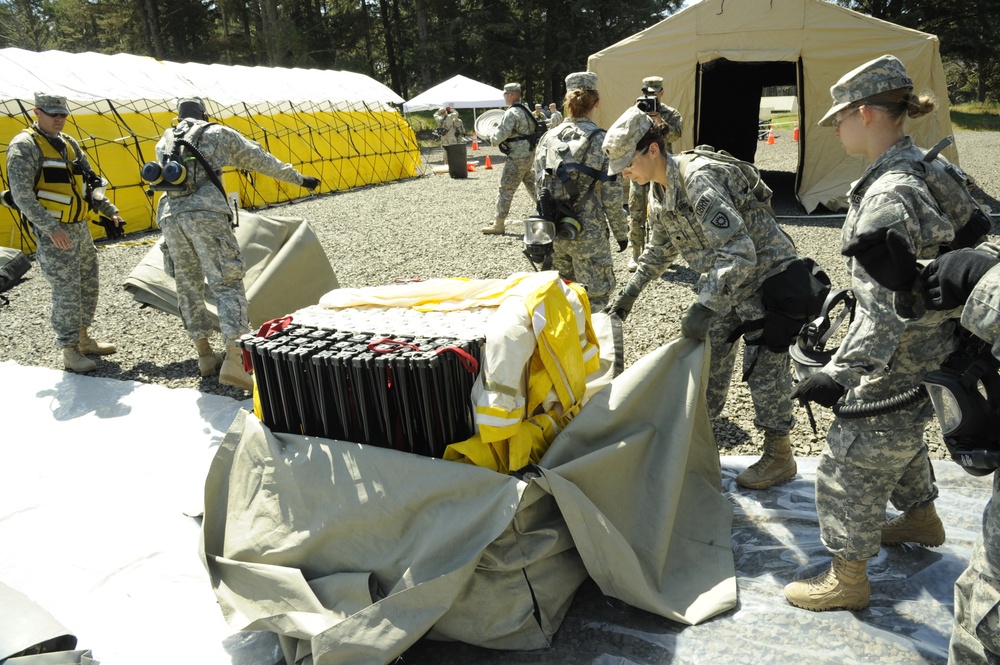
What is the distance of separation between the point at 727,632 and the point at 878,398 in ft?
3.34

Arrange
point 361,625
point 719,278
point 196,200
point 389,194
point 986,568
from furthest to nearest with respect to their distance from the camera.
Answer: point 389,194 → point 196,200 → point 719,278 → point 361,625 → point 986,568

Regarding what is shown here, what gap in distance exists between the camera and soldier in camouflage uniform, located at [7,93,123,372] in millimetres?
5395

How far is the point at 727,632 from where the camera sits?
256cm

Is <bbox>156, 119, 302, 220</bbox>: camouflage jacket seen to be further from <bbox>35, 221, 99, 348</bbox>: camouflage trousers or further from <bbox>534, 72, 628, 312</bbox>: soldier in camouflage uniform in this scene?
<bbox>534, 72, 628, 312</bbox>: soldier in camouflage uniform

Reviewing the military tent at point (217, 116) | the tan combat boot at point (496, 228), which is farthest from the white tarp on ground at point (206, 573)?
the military tent at point (217, 116)

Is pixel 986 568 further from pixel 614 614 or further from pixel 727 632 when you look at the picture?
pixel 614 614

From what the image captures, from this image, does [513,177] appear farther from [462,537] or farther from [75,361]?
[462,537]

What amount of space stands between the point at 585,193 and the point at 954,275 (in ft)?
10.9

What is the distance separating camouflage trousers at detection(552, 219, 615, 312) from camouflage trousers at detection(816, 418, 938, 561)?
264 centimetres

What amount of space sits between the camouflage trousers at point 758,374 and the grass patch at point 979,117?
95.5 feet

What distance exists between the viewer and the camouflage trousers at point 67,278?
567cm

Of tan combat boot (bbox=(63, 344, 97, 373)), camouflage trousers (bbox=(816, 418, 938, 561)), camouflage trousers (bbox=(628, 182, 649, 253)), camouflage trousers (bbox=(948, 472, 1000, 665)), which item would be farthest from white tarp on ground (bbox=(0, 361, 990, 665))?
camouflage trousers (bbox=(628, 182, 649, 253))

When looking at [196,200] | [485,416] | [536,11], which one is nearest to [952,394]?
[485,416]

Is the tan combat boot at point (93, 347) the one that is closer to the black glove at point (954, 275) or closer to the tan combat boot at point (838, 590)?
the tan combat boot at point (838, 590)
